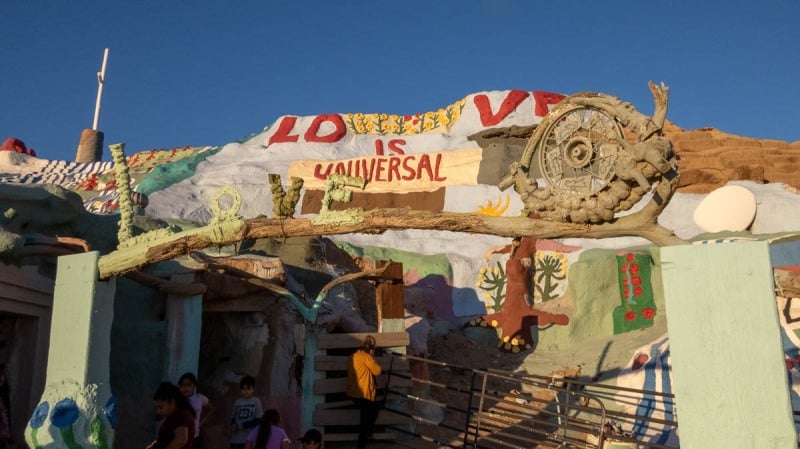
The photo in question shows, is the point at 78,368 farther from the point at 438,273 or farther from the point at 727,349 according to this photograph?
the point at 438,273

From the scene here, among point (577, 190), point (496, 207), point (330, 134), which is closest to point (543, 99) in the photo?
point (496, 207)

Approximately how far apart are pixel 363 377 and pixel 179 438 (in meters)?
2.72

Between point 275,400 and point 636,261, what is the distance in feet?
30.1

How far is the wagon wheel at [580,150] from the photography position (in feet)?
15.6

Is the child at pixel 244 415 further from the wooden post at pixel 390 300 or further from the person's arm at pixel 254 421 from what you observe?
the wooden post at pixel 390 300

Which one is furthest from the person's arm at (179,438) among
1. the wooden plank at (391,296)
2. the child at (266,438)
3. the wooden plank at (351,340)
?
the wooden plank at (391,296)

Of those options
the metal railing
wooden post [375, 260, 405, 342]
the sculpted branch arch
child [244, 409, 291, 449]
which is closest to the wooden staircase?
the metal railing

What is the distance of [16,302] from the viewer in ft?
22.8

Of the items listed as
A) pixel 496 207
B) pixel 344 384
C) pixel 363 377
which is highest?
pixel 496 207

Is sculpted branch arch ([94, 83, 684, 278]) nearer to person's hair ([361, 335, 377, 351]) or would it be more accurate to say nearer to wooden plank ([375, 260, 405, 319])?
person's hair ([361, 335, 377, 351])

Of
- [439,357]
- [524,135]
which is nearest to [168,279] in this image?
[439,357]

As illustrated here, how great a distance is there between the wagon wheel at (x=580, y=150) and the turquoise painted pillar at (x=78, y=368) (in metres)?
3.68

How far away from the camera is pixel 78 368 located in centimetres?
579

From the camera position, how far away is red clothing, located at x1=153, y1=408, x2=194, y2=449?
4961 mm
